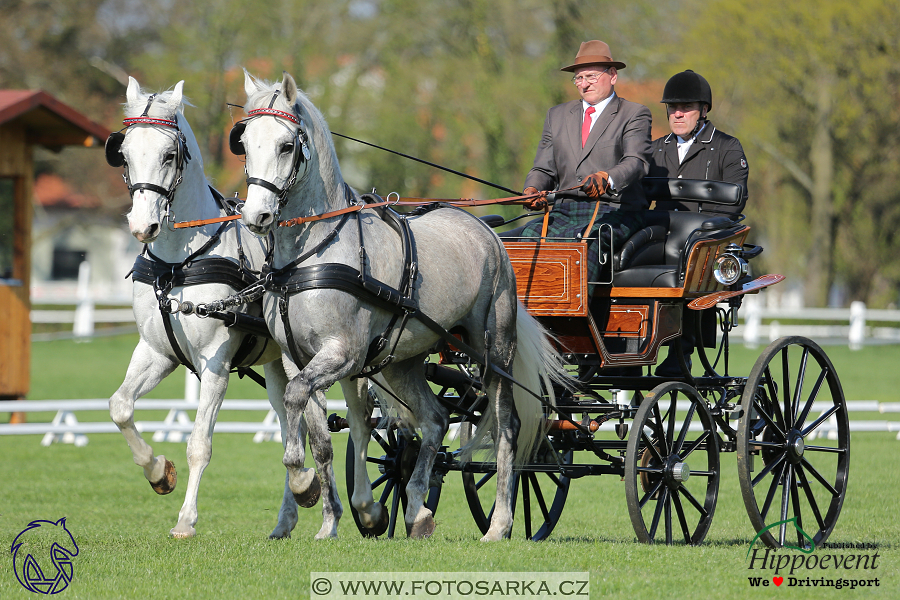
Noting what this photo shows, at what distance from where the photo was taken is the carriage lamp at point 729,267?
22.6 feet

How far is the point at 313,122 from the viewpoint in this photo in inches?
220

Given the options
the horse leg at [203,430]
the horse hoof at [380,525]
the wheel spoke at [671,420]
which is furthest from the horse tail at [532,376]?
the horse leg at [203,430]

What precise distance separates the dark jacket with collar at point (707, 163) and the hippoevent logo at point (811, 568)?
2.29 metres

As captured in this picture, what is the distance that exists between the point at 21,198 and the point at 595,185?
31.0ft

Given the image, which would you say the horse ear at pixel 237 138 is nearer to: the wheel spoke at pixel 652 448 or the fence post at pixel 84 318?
the wheel spoke at pixel 652 448

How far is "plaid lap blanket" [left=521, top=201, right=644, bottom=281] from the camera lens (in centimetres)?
668

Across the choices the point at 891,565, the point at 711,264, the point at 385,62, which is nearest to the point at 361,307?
the point at 711,264

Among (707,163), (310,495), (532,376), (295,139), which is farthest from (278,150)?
(707,163)

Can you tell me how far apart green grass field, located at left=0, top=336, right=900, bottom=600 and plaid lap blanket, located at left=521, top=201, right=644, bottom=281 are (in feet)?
5.52

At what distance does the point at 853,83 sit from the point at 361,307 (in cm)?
2556

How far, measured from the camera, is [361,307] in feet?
18.3

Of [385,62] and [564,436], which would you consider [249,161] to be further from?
[385,62]

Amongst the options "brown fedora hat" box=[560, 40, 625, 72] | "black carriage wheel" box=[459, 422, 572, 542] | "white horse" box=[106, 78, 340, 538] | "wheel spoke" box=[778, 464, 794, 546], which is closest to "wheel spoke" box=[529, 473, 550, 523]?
"black carriage wheel" box=[459, 422, 572, 542]

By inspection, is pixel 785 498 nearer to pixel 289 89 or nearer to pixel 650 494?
pixel 650 494
